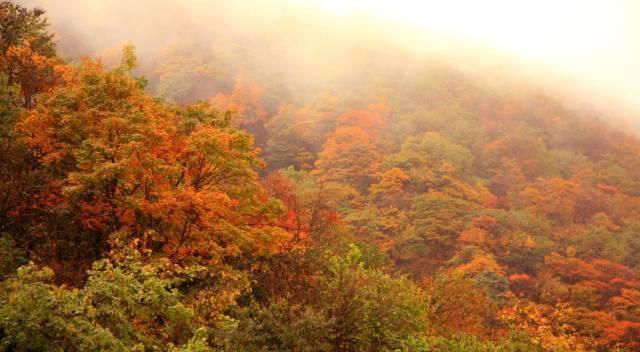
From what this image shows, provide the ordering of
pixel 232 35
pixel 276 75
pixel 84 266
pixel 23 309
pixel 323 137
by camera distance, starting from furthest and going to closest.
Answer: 1. pixel 232 35
2. pixel 276 75
3. pixel 323 137
4. pixel 84 266
5. pixel 23 309

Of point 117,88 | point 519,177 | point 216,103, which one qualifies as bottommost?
point 519,177

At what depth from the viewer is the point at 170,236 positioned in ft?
71.7

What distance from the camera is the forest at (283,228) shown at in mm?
14953

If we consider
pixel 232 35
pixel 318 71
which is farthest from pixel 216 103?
pixel 232 35

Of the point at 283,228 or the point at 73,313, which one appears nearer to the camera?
the point at 73,313

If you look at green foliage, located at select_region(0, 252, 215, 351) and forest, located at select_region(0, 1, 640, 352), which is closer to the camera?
green foliage, located at select_region(0, 252, 215, 351)

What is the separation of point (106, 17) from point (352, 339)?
390 ft

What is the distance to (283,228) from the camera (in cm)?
2800

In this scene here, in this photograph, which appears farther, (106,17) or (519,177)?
(106,17)

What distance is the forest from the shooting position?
1495 cm

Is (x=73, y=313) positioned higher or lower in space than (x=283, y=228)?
higher

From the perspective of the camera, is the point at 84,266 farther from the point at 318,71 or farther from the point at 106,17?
the point at 106,17

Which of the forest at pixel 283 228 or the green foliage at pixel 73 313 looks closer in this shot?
the green foliage at pixel 73 313

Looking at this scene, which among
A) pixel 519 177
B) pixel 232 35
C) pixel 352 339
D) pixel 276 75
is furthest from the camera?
pixel 232 35
